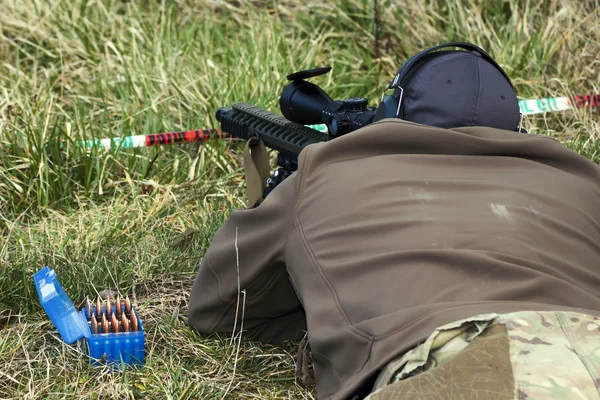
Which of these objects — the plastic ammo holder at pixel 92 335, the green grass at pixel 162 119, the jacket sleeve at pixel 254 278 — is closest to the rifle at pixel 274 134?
the jacket sleeve at pixel 254 278

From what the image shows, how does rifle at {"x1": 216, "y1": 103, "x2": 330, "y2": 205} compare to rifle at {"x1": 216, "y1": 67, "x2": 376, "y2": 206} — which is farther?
rifle at {"x1": 216, "y1": 103, "x2": 330, "y2": 205}

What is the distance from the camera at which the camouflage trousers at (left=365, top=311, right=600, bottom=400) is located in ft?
5.21

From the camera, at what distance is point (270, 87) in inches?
198

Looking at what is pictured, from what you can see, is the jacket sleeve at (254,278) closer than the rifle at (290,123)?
Yes

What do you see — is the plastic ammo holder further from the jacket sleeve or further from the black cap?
the black cap

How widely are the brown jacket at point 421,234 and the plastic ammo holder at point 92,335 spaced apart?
78cm

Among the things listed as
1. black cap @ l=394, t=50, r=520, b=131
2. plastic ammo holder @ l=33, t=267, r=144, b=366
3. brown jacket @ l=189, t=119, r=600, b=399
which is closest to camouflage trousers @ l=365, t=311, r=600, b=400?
brown jacket @ l=189, t=119, r=600, b=399

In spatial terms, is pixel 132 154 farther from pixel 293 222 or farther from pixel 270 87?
pixel 293 222

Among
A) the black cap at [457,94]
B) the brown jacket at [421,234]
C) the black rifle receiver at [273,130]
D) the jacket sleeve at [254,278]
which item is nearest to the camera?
the brown jacket at [421,234]

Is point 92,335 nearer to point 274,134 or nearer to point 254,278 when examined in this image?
point 254,278

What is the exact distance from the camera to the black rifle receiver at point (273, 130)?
300 cm

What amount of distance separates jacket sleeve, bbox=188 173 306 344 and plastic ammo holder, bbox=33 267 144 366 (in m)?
0.23

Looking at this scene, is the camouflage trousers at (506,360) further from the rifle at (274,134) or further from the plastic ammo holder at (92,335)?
the plastic ammo holder at (92,335)

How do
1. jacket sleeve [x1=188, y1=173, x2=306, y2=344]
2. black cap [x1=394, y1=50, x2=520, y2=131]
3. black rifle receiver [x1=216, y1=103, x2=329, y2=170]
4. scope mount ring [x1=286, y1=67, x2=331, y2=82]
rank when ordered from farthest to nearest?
1. black rifle receiver [x1=216, y1=103, x2=329, y2=170]
2. scope mount ring [x1=286, y1=67, x2=331, y2=82]
3. jacket sleeve [x1=188, y1=173, x2=306, y2=344]
4. black cap [x1=394, y1=50, x2=520, y2=131]
